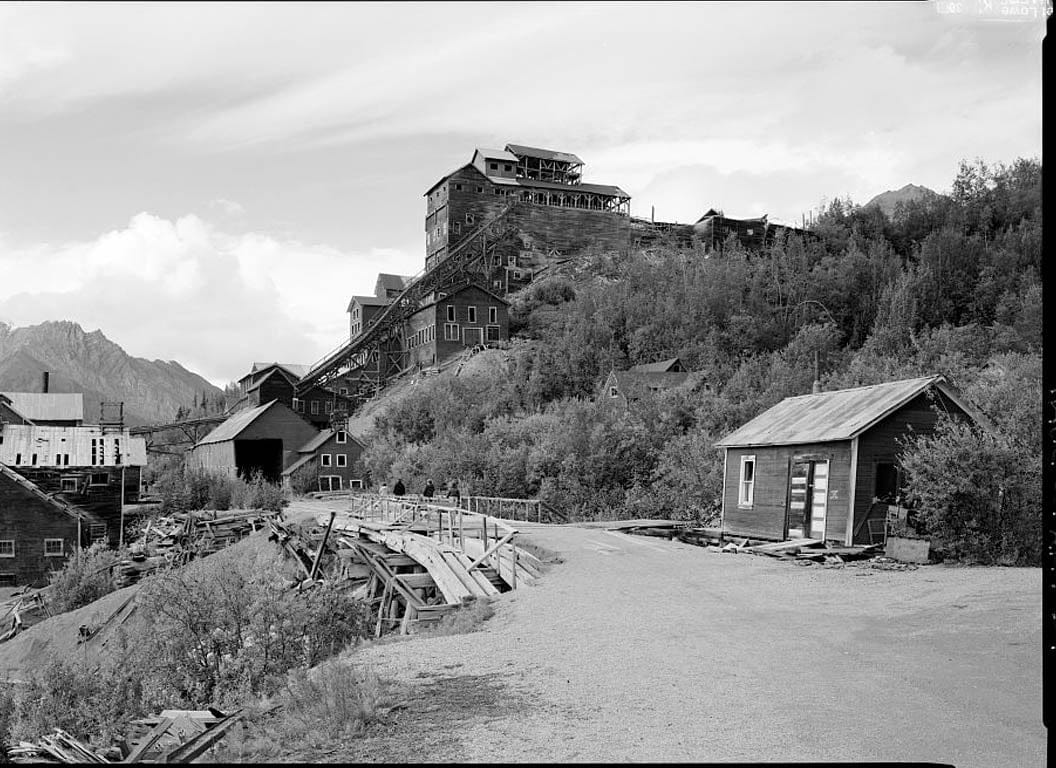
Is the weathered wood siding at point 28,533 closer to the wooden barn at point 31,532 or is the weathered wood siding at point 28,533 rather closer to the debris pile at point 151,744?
the wooden barn at point 31,532

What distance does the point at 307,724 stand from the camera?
7711 mm

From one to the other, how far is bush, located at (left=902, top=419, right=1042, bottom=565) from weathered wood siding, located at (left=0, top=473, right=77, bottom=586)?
34.2 metres

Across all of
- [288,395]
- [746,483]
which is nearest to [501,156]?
[288,395]

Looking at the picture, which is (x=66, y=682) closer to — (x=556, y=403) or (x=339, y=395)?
(x=556, y=403)

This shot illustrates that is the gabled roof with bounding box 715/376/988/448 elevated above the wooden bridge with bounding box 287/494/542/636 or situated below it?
above

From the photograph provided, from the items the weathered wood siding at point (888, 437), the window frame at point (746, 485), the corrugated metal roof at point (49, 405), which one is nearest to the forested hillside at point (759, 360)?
the weathered wood siding at point (888, 437)

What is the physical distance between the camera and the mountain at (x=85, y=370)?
5475cm

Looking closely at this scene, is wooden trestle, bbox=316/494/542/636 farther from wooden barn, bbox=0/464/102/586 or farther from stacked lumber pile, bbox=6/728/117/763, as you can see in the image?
wooden barn, bbox=0/464/102/586

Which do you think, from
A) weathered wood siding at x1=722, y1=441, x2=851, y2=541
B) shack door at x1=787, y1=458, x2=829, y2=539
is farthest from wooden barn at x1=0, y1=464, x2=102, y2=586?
shack door at x1=787, y1=458, x2=829, y2=539

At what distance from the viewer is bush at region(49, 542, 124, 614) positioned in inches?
1266

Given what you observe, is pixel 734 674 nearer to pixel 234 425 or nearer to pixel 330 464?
pixel 330 464

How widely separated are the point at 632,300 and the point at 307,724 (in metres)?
67.9

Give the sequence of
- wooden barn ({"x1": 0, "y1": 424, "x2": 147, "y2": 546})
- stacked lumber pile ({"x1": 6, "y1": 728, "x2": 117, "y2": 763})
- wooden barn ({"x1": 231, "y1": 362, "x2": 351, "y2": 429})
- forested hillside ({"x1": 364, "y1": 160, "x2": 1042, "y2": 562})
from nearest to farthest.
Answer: stacked lumber pile ({"x1": 6, "y1": 728, "x2": 117, "y2": 763}), forested hillside ({"x1": 364, "y1": 160, "x2": 1042, "y2": 562}), wooden barn ({"x1": 0, "y1": 424, "x2": 147, "y2": 546}), wooden barn ({"x1": 231, "y1": 362, "x2": 351, "y2": 429})

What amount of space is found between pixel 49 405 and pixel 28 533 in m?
15.4
